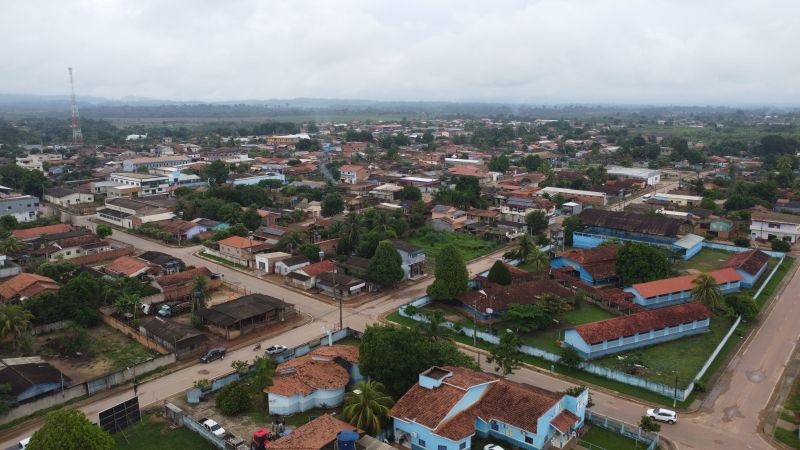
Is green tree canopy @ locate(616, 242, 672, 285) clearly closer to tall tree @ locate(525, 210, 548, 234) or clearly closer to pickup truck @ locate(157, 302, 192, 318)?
tall tree @ locate(525, 210, 548, 234)

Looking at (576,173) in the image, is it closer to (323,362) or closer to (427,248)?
(427,248)

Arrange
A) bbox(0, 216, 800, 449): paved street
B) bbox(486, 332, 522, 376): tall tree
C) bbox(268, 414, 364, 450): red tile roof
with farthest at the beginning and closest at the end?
1. bbox(486, 332, 522, 376): tall tree
2. bbox(0, 216, 800, 449): paved street
3. bbox(268, 414, 364, 450): red tile roof

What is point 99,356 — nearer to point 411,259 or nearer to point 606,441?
point 411,259

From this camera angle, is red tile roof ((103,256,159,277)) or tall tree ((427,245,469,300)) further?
red tile roof ((103,256,159,277))

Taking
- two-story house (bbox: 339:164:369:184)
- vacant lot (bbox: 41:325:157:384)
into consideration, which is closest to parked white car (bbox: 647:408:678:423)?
vacant lot (bbox: 41:325:157:384)

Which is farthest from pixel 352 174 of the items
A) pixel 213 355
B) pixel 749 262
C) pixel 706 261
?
pixel 213 355
